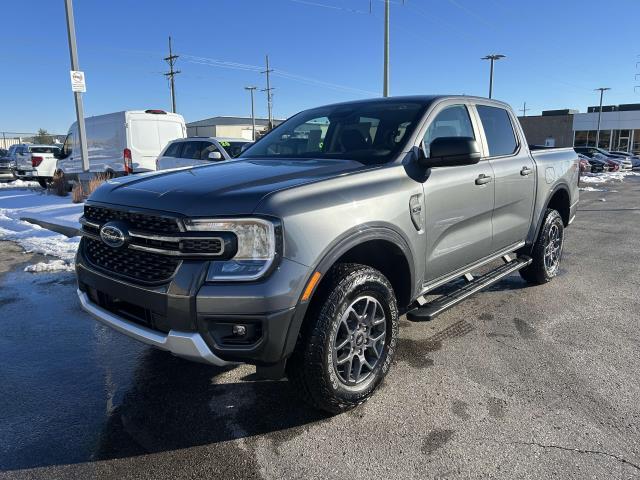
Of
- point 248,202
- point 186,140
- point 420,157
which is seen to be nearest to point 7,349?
point 248,202

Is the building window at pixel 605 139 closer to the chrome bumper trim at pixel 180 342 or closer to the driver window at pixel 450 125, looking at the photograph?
the driver window at pixel 450 125

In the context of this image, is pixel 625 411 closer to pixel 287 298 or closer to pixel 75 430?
pixel 287 298

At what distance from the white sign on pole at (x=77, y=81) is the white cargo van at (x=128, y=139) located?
1580 mm

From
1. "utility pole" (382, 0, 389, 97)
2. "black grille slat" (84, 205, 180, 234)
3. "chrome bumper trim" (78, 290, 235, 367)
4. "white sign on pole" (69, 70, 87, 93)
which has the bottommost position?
"chrome bumper trim" (78, 290, 235, 367)

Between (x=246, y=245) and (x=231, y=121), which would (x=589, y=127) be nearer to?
(x=231, y=121)

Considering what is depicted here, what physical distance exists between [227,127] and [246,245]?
249 ft

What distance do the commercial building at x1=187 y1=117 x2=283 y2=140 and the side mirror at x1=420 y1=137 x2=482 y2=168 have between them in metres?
61.2

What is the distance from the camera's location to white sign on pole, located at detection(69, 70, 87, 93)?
12164 mm

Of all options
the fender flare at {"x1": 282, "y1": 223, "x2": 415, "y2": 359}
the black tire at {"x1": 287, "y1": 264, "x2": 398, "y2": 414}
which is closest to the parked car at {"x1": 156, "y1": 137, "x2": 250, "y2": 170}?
the fender flare at {"x1": 282, "y1": 223, "x2": 415, "y2": 359}

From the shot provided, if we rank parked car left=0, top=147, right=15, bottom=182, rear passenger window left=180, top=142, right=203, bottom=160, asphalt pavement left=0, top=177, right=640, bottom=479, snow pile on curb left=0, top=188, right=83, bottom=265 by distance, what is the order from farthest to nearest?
parked car left=0, top=147, right=15, bottom=182, rear passenger window left=180, top=142, right=203, bottom=160, snow pile on curb left=0, top=188, right=83, bottom=265, asphalt pavement left=0, top=177, right=640, bottom=479

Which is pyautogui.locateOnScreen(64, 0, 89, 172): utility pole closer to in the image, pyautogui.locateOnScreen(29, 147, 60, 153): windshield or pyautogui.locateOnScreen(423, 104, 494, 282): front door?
pyautogui.locateOnScreen(29, 147, 60, 153): windshield

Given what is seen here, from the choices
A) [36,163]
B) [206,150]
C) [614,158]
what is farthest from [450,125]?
[614,158]

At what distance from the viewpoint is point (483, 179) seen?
13.0 ft

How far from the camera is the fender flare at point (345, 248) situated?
98.3 inches
